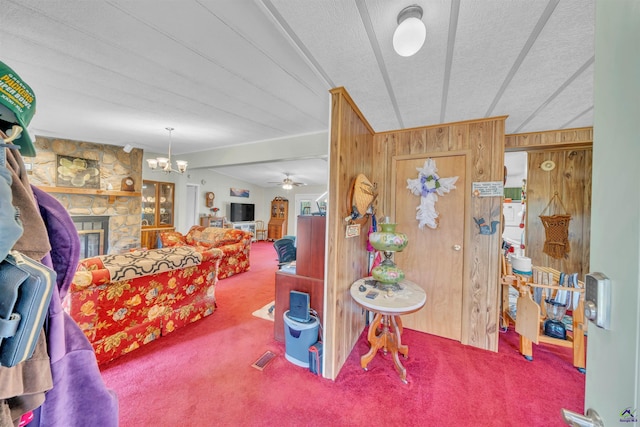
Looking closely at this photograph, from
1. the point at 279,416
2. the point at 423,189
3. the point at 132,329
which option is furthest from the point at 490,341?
the point at 132,329

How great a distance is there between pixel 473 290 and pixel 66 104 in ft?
15.2

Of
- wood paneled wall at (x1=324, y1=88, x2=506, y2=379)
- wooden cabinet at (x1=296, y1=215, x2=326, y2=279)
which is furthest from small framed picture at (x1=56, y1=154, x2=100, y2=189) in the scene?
wood paneled wall at (x1=324, y1=88, x2=506, y2=379)

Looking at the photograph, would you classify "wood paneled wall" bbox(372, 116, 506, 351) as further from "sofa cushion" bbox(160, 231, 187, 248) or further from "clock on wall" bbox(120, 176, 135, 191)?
"clock on wall" bbox(120, 176, 135, 191)

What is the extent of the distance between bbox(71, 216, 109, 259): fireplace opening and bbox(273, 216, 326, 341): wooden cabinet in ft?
14.2

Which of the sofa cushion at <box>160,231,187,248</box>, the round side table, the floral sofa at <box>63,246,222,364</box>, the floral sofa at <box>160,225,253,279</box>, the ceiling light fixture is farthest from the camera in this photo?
the sofa cushion at <box>160,231,187,248</box>

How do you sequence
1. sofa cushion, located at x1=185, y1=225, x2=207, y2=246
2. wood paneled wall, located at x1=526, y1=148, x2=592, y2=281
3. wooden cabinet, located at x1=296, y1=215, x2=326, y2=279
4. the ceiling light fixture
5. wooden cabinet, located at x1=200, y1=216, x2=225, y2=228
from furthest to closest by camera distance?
wooden cabinet, located at x1=200, y1=216, x2=225, y2=228, sofa cushion, located at x1=185, y1=225, x2=207, y2=246, wood paneled wall, located at x1=526, y1=148, x2=592, y2=281, wooden cabinet, located at x1=296, y1=215, x2=326, y2=279, the ceiling light fixture

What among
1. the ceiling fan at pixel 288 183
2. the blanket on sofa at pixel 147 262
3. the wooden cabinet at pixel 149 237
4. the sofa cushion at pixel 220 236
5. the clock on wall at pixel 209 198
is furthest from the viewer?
the ceiling fan at pixel 288 183

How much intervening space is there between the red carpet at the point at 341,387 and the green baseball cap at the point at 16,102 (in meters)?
1.65

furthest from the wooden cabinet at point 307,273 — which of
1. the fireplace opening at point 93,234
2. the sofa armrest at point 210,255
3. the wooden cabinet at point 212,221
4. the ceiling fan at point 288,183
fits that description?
the wooden cabinet at point 212,221

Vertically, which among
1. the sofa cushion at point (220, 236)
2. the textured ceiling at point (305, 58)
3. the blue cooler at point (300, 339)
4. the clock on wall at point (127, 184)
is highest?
the textured ceiling at point (305, 58)

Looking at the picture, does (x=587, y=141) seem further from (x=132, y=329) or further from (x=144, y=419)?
(x=132, y=329)

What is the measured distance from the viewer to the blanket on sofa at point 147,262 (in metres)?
1.80

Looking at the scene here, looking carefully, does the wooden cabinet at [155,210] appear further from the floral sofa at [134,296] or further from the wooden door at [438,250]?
the wooden door at [438,250]

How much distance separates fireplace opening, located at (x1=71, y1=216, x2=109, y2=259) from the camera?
13.5 ft
